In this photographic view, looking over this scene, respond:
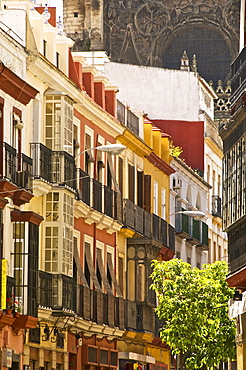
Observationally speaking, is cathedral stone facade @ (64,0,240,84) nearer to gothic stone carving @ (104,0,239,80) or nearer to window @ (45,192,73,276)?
gothic stone carving @ (104,0,239,80)

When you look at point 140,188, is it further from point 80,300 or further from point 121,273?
point 80,300

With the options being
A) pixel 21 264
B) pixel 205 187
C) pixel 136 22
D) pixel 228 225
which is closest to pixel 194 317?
pixel 228 225

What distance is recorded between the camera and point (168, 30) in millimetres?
82562

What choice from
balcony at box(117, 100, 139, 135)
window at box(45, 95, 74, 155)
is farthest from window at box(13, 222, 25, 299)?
balcony at box(117, 100, 139, 135)

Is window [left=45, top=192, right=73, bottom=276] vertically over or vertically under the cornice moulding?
under

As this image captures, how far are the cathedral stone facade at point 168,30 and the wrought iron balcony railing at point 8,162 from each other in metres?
50.4

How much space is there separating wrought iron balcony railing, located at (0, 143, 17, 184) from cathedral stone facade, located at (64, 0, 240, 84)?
50.4m

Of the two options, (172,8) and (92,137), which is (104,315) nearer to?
(92,137)

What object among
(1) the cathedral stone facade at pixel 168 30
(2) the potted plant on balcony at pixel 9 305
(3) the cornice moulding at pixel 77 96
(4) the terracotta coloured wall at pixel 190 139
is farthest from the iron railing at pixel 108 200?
(1) the cathedral stone facade at pixel 168 30

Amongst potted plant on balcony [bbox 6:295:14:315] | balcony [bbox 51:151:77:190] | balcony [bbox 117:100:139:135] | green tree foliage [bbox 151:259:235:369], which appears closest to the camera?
potted plant on balcony [bbox 6:295:14:315]

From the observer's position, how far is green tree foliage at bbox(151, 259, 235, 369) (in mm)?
40000

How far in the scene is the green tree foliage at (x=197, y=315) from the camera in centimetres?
4000

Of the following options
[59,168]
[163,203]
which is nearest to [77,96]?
[59,168]

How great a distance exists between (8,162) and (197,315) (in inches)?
463
